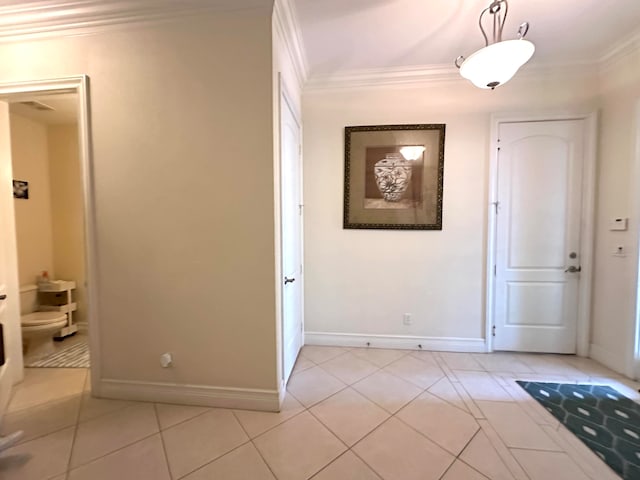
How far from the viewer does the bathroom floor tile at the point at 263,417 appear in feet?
5.62

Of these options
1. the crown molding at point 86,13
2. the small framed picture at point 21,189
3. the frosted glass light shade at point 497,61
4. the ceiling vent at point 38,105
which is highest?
the crown molding at point 86,13

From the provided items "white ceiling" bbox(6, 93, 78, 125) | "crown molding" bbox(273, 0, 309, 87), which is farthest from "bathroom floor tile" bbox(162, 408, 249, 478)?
"white ceiling" bbox(6, 93, 78, 125)

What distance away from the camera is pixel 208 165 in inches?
73.9

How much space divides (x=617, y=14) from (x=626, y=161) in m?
1.14

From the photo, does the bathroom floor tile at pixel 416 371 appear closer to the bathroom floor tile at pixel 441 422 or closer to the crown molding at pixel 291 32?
the bathroom floor tile at pixel 441 422

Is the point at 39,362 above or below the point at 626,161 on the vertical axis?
below

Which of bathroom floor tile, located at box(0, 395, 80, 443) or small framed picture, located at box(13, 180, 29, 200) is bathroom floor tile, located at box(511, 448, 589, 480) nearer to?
bathroom floor tile, located at box(0, 395, 80, 443)

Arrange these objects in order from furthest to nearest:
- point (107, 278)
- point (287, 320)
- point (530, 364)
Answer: point (530, 364) < point (287, 320) < point (107, 278)

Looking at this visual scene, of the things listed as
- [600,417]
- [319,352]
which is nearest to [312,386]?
[319,352]

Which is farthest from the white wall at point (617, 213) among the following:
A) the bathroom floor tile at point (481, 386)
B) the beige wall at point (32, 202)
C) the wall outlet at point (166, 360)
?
the beige wall at point (32, 202)

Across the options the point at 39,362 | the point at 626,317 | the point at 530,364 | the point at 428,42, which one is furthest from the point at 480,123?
the point at 39,362

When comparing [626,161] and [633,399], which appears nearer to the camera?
[633,399]

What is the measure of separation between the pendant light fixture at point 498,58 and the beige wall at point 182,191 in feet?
4.46

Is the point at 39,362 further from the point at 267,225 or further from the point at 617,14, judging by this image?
the point at 617,14
